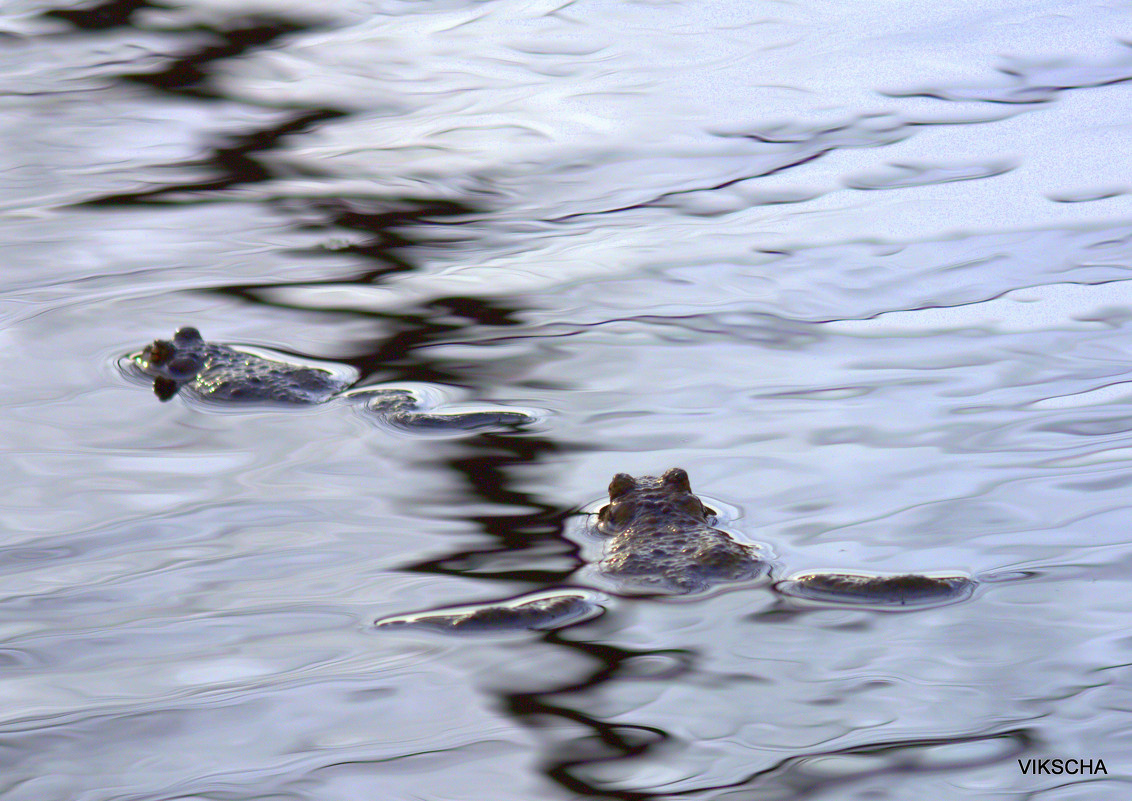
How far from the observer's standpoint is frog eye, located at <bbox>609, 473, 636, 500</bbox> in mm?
3184

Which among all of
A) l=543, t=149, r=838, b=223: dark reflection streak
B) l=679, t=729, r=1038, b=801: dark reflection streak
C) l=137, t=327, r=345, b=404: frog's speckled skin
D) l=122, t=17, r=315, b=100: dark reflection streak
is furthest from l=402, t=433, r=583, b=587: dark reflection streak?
l=122, t=17, r=315, b=100: dark reflection streak

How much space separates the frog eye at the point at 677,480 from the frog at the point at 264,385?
719mm

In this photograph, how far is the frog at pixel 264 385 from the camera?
12.5 ft

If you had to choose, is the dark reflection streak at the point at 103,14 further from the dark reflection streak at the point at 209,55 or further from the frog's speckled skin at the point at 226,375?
the frog's speckled skin at the point at 226,375

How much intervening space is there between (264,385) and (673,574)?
1.59 meters

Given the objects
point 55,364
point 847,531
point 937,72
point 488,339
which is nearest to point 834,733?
point 847,531

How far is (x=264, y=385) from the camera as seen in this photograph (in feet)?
13.1

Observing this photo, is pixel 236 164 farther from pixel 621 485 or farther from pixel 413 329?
pixel 621 485

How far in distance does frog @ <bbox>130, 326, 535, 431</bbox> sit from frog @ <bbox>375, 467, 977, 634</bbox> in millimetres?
747

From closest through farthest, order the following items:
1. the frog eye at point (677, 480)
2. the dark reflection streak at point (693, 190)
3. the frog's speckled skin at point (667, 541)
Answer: the frog's speckled skin at point (667, 541) < the frog eye at point (677, 480) < the dark reflection streak at point (693, 190)

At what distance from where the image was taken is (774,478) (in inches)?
135

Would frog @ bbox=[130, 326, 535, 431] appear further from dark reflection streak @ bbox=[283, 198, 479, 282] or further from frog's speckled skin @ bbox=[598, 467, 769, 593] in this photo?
dark reflection streak @ bbox=[283, 198, 479, 282]

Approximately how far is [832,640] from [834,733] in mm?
309

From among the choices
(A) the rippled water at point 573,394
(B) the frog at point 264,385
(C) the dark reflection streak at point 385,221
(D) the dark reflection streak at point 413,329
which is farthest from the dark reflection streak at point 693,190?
(B) the frog at point 264,385
